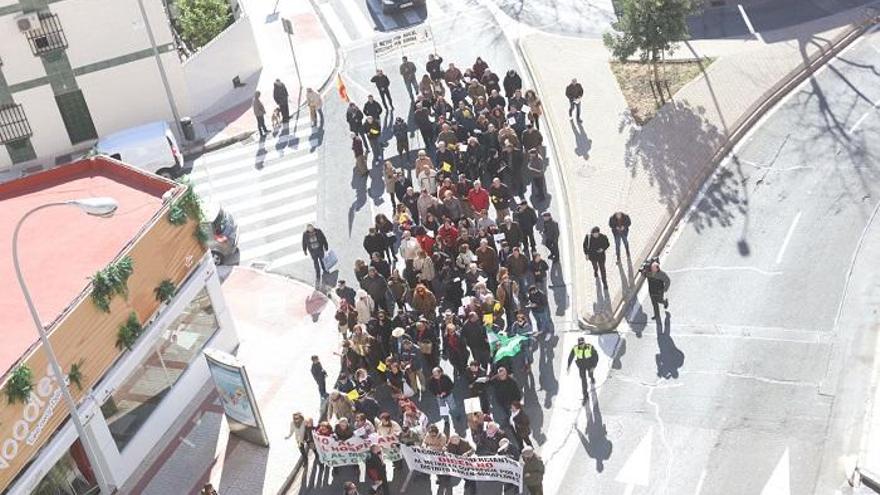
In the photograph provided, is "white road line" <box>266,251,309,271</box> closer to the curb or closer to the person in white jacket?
the person in white jacket

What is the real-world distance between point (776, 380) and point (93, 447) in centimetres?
1346

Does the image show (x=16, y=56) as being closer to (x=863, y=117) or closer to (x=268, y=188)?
(x=268, y=188)

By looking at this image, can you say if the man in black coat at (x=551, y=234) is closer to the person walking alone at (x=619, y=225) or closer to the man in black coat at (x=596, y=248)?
the man in black coat at (x=596, y=248)

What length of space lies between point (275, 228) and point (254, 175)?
3.32 m

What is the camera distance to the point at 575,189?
28547mm

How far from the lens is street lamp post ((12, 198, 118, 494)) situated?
16388 millimetres

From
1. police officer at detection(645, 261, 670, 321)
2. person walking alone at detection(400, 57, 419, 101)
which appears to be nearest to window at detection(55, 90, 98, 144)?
person walking alone at detection(400, 57, 419, 101)

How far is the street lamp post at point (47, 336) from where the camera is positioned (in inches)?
645

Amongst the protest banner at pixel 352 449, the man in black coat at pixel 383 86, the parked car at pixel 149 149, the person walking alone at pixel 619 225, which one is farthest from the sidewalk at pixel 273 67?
the protest banner at pixel 352 449

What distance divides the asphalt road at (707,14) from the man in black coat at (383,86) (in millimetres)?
6842

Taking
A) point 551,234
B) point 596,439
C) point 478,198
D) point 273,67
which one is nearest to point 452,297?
point 551,234

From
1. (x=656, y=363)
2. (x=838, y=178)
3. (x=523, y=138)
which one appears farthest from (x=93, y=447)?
(x=838, y=178)

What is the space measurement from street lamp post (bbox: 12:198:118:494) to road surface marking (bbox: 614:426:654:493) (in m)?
9.82

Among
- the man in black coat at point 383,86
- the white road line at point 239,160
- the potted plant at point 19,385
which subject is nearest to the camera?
the potted plant at point 19,385
